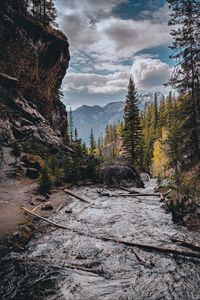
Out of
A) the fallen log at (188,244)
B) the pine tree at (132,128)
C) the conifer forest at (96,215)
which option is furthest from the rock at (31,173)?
the pine tree at (132,128)

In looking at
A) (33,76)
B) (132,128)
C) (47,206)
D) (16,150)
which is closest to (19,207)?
(47,206)

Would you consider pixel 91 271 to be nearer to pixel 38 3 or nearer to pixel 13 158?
Result: pixel 13 158

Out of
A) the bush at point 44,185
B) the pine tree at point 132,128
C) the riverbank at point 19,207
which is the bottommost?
the riverbank at point 19,207

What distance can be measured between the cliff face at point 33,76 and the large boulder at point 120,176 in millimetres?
11172

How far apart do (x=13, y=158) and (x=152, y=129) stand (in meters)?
70.6

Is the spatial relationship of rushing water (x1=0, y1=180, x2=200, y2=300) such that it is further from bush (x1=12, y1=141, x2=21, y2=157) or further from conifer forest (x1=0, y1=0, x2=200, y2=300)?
bush (x1=12, y1=141, x2=21, y2=157)

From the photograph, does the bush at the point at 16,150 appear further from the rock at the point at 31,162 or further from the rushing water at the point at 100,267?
the rushing water at the point at 100,267

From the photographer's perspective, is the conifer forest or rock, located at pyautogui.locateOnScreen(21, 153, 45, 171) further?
rock, located at pyautogui.locateOnScreen(21, 153, 45, 171)

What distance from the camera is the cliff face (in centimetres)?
3538

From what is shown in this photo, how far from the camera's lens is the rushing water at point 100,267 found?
783 cm

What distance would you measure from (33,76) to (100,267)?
126ft

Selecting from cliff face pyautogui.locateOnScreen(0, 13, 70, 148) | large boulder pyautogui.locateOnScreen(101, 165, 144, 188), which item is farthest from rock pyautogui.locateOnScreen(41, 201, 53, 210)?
cliff face pyautogui.locateOnScreen(0, 13, 70, 148)

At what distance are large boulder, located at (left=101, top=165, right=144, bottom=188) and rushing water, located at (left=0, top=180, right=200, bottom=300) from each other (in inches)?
591

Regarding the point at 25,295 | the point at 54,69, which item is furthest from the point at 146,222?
the point at 54,69
